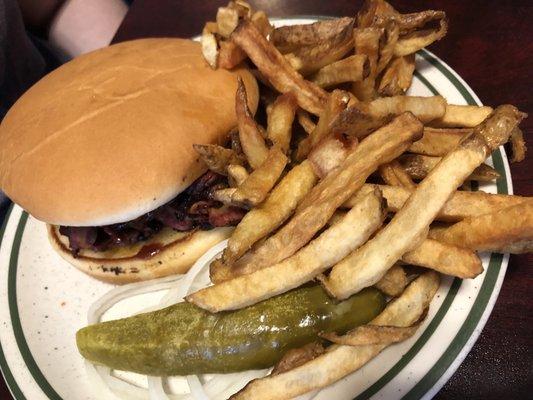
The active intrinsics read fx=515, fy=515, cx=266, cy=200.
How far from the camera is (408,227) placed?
122 cm

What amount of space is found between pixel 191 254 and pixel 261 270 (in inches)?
20.5

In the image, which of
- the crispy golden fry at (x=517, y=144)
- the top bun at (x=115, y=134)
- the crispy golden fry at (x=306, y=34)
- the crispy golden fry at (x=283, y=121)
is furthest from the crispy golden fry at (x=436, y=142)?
the top bun at (x=115, y=134)

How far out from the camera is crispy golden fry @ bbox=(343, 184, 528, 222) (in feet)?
4.37

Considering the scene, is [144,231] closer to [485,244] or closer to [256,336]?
[256,336]

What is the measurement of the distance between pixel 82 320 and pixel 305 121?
1.05m

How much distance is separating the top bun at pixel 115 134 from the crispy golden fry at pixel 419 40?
516mm

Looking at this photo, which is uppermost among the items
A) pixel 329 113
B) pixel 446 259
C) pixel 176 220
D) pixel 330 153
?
pixel 329 113

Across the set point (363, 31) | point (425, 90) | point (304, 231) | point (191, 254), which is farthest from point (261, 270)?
point (425, 90)

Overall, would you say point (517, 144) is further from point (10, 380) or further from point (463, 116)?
point (10, 380)

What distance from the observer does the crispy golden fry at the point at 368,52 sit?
1548 mm

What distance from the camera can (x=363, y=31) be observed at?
5.09 ft

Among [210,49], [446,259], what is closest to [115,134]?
[210,49]

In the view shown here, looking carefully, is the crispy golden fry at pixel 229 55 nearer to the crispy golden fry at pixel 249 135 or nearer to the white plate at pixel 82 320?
the crispy golden fry at pixel 249 135

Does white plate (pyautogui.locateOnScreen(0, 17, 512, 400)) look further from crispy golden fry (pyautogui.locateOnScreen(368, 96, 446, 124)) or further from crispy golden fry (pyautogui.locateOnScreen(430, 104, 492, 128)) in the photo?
crispy golden fry (pyautogui.locateOnScreen(368, 96, 446, 124))
